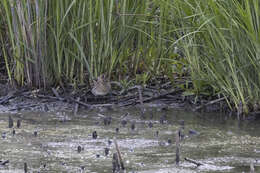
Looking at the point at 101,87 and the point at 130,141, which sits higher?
the point at 101,87

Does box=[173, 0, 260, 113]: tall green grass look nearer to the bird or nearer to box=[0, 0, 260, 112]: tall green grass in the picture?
box=[0, 0, 260, 112]: tall green grass

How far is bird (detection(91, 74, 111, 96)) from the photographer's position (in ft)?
15.5

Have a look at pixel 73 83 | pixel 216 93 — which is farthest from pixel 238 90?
Answer: pixel 73 83

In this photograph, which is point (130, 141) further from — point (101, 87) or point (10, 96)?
point (10, 96)

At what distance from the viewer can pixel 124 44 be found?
495 cm

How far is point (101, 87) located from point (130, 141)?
114 cm

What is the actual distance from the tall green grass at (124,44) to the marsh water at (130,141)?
33 centimetres

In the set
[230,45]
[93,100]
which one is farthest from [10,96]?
[230,45]

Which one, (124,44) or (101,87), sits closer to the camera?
(101,87)

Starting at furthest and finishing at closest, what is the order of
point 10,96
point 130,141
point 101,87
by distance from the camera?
point 10,96, point 101,87, point 130,141

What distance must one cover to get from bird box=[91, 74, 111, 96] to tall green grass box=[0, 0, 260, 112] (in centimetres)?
10

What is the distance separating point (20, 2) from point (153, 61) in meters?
1.27

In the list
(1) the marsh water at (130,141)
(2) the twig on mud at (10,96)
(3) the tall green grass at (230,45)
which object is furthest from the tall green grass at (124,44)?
(1) the marsh water at (130,141)

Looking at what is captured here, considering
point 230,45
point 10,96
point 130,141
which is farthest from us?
point 10,96
